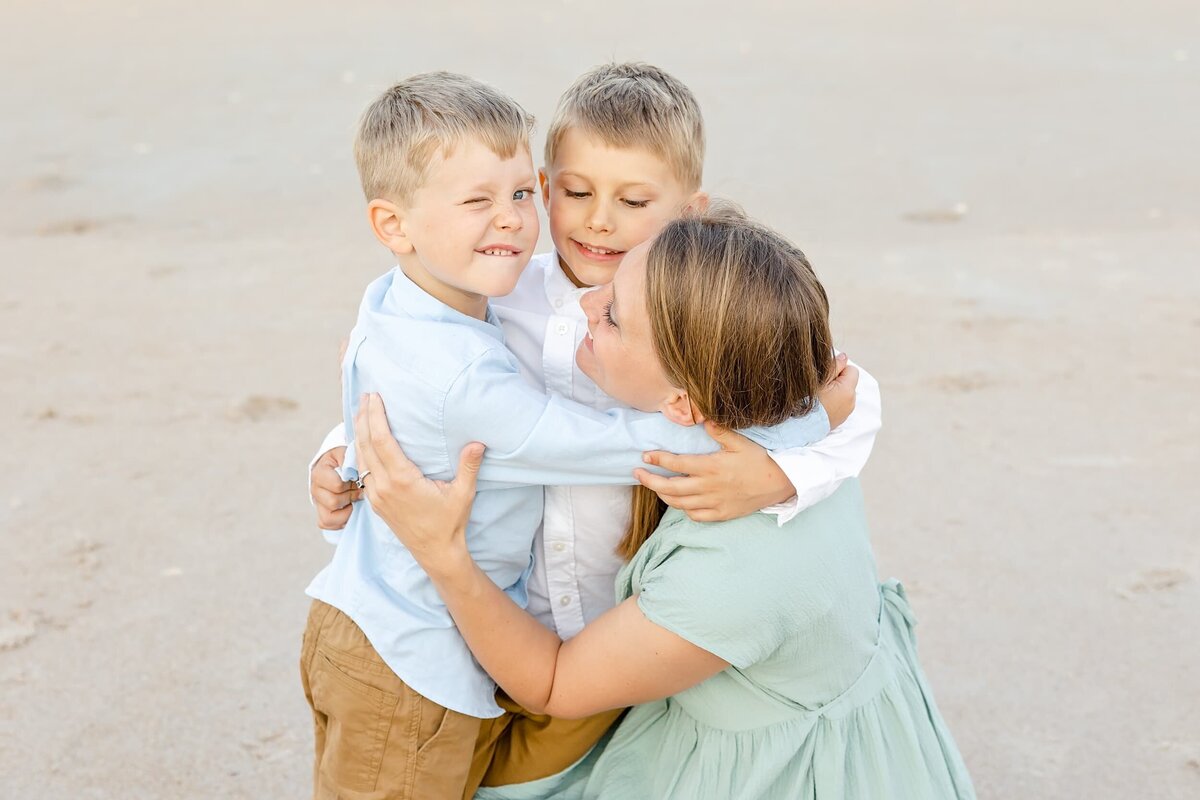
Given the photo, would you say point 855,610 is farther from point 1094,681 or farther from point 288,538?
point 288,538

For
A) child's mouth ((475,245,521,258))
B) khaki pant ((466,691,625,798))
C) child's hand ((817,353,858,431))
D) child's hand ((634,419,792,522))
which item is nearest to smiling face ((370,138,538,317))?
child's mouth ((475,245,521,258))

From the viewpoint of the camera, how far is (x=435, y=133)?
2.38 meters

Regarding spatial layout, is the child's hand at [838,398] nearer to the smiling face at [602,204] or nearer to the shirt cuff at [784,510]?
the shirt cuff at [784,510]

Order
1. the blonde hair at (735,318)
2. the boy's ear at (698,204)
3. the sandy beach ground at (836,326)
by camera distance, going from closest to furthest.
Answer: the blonde hair at (735,318), the boy's ear at (698,204), the sandy beach ground at (836,326)

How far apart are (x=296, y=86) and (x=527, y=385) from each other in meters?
8.52

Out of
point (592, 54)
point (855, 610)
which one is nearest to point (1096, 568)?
point (855, 610)

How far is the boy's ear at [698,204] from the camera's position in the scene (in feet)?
7.54

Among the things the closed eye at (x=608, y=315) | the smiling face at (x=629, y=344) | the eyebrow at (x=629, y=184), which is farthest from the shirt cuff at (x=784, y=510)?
the eyebrow at (x=629, y=184)

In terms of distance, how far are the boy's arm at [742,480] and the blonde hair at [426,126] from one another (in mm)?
671

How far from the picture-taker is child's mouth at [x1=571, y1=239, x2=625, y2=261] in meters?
2.67

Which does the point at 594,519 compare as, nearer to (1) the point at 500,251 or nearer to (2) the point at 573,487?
(2) the point at 573,487

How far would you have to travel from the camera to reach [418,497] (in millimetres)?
2240

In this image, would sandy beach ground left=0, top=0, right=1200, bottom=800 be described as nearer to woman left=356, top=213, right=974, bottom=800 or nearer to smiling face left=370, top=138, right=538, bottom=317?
woman left=356, top=213, right=974, bottom=800

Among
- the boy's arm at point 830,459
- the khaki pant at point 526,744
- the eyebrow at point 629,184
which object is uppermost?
the eyebrow at point 629,184
